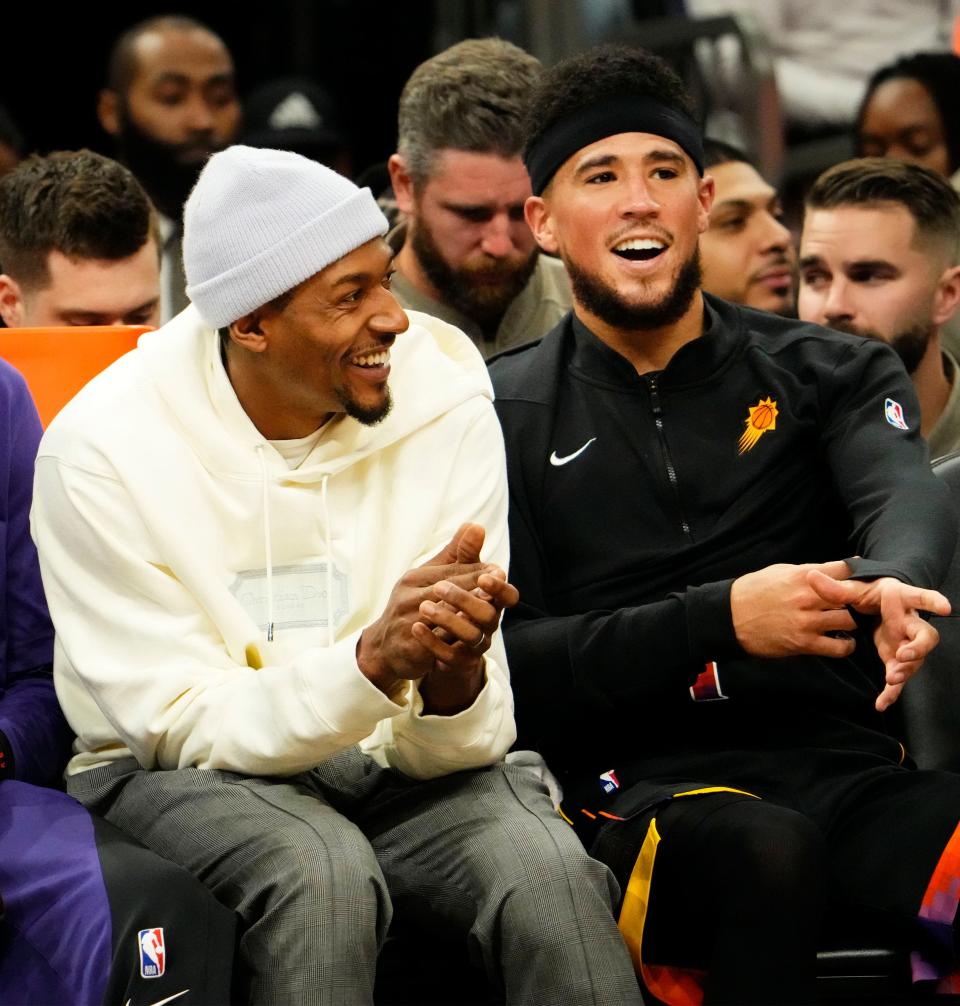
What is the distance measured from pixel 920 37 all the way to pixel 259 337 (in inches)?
128

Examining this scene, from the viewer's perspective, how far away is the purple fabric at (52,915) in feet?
7.13

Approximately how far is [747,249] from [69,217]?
1709mm

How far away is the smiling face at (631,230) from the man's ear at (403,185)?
3.33ft

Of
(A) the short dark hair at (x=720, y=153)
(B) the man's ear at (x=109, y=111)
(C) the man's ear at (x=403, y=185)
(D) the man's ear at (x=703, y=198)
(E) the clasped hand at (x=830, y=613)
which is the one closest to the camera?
(E) the clasped hand at (x=830, y=613)

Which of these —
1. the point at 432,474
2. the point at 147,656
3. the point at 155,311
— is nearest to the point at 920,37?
the point at 155,311

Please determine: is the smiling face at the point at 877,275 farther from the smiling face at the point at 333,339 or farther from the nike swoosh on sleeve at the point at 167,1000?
the nike swoosh on sleeve at the point at 167,1000

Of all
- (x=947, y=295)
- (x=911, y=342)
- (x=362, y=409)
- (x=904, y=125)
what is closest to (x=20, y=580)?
(x=362, y=409)

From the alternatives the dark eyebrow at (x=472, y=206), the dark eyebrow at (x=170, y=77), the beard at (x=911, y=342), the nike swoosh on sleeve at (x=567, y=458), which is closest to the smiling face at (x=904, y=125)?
A: the beard at (x=911, y=342)

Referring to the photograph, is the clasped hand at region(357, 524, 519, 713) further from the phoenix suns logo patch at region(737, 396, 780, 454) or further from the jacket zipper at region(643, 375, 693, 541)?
the phoenix suns logo patch at region(737, 396, 780, 454)

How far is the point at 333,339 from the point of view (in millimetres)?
2584

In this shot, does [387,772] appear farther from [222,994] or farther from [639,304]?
[639,304]

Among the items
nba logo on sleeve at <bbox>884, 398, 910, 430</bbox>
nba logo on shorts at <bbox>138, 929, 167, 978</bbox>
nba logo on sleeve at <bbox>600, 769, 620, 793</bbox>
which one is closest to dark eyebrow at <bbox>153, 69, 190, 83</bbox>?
nba logo on sleeve at <bbox>884, 398, 910, 430</bbox>

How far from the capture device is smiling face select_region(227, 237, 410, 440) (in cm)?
259

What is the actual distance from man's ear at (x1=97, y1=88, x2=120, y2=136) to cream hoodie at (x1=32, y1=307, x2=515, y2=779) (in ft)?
9.43
